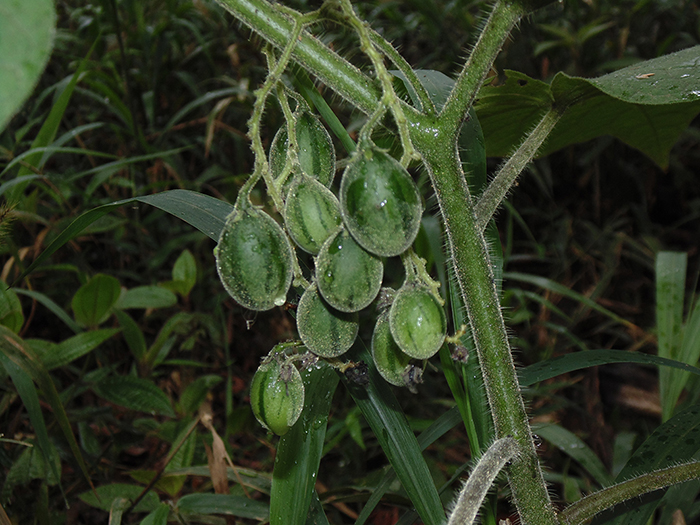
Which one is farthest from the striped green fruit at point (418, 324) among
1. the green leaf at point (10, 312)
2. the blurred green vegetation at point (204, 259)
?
the green leaf at point (10, 312)

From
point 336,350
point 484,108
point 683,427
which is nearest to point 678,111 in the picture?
point 484,108

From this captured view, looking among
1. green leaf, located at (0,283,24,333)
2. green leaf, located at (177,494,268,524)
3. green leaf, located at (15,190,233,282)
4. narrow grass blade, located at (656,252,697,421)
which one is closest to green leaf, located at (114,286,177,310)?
green leaf, located at (0,283,24,333)

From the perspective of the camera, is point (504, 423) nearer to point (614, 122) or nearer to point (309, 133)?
point (309, 133)

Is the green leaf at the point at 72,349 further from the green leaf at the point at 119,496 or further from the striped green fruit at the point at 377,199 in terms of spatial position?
the striped green fruit at the point at 377,199

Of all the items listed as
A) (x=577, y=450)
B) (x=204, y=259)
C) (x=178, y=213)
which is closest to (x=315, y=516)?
(x=178, y=213)

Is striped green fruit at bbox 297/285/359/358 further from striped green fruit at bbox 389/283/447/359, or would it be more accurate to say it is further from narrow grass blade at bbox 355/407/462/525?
narrow grass blade at bbox 355/407/462/525

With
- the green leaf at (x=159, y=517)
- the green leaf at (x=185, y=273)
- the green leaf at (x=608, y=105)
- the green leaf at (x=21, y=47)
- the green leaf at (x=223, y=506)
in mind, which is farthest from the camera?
the green leaf at (x=185, y=273)

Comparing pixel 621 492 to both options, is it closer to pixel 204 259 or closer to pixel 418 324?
pixel 418 324

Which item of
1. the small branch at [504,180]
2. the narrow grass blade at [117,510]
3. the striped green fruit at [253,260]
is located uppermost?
the small branch at [504,180]
